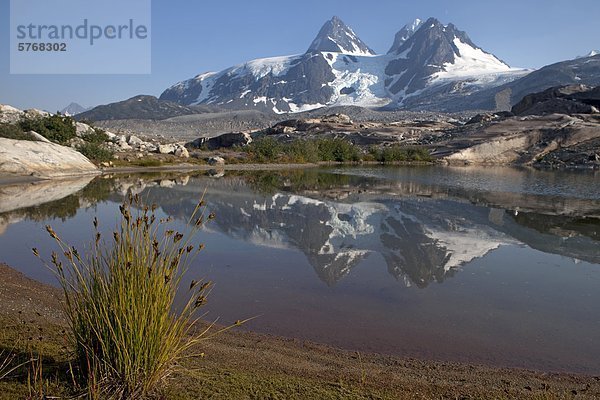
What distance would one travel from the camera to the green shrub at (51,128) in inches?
1414

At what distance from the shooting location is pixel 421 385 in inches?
161

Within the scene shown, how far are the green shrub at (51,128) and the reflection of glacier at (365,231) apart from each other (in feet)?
76.5

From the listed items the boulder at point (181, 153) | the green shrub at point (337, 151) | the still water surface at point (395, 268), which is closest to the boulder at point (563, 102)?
the green shrub at point (337, 151)

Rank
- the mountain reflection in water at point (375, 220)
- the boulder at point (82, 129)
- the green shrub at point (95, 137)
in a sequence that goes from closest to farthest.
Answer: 1. the mountain reflection in water at point (375, 220)
2. the green shrub at point (95, 137)
3. the boulder at point (82, 129)

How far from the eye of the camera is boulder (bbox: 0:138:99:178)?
25002 mm

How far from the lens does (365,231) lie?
12.8 metres

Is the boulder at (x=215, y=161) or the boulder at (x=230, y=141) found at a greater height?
the boulder at (x=230, y=141)

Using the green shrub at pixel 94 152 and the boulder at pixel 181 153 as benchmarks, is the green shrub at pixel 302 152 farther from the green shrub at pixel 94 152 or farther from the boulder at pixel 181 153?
the green shrub at pixel 94 152

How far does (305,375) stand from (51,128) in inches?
1521

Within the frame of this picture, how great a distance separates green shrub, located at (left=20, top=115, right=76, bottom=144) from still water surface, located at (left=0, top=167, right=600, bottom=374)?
18.5 metres

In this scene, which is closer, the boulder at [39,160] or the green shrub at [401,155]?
the boulder at [39,160]

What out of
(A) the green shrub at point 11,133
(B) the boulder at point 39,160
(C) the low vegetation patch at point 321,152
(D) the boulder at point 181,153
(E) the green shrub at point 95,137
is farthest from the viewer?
(C) the low vegetation patch at point 321,152

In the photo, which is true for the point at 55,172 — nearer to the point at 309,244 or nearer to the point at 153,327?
the point at 309,244

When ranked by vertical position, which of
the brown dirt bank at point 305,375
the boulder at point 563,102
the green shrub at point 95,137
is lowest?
the brown dirt bank at point 305,375
